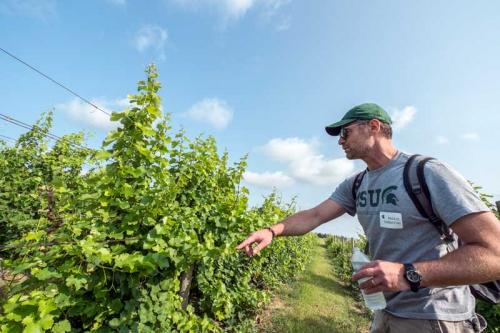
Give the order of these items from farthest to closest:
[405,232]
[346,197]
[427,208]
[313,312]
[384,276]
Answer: [313,312] → [346,197] → [405,232] → [427,208] → [384,276]

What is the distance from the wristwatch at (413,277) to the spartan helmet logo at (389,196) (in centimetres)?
61

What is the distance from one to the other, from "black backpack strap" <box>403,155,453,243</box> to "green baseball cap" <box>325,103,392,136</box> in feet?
1.71

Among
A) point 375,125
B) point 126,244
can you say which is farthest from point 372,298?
point 126,244

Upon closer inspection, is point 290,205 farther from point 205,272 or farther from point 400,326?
point 400,326

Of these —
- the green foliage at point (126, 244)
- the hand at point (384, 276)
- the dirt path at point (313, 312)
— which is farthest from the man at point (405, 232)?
the dirt path at point (313, 312)

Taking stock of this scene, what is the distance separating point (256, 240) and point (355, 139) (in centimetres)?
110

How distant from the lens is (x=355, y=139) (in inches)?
87.3

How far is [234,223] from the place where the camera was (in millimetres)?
3443

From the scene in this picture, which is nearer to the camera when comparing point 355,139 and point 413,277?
point 413,277

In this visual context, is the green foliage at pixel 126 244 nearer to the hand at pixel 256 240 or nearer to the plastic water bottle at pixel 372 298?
the hand at pixel 256 240

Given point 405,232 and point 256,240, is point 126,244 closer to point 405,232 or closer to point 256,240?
point 256,240

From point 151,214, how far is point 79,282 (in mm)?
723

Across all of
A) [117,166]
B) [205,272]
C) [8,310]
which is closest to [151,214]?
[117,166]

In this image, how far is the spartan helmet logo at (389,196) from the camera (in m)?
1.89
